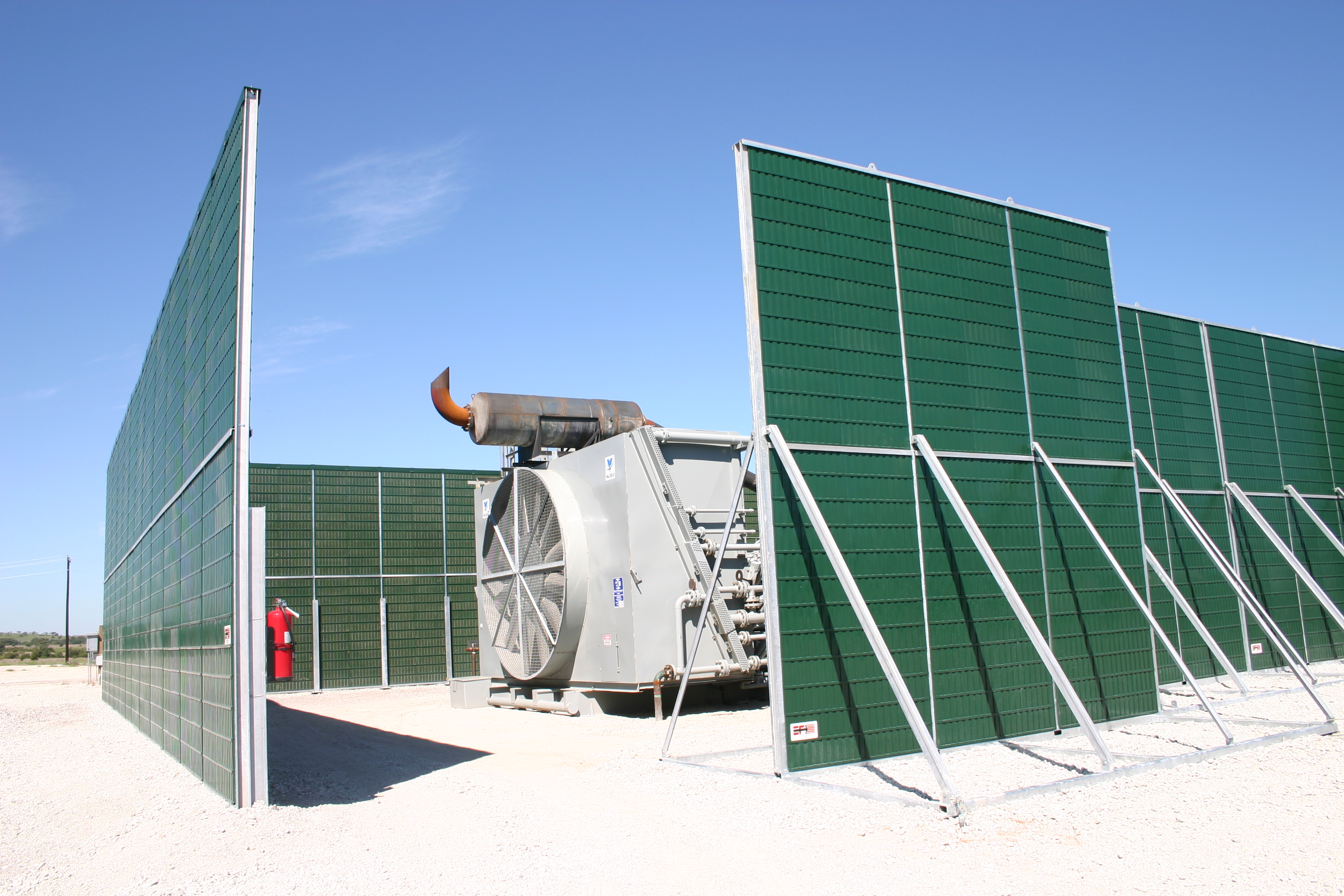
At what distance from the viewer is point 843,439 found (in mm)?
8008

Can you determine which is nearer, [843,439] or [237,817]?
[237,817]

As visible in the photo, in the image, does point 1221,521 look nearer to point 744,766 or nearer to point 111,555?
point 744,766

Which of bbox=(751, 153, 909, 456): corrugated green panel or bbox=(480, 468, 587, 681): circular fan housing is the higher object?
bbox=(751, 153, 909, 456): corrugated green panel

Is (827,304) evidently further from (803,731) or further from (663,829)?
(663,829)

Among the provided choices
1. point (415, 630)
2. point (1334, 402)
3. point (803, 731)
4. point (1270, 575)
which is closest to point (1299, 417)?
point (1334, 402)

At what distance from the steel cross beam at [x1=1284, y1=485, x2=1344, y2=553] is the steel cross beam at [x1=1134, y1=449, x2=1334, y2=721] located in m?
1.48

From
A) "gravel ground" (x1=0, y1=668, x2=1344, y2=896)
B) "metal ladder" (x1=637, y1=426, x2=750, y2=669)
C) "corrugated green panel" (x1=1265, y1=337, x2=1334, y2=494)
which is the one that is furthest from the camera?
"corrugated green panel" (x1=1265, y1=337, x2=1334, y2=494)

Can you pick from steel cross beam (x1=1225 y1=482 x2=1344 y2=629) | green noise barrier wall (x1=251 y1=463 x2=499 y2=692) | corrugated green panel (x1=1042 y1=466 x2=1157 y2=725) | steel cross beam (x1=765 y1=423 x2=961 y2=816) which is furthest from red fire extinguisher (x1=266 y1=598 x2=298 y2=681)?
green noise barrier wall (x1=251 y1=463 x2=499 y2=692)

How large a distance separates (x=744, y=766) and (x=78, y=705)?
52.4ft

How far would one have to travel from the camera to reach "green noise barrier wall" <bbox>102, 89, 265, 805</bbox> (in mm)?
6883

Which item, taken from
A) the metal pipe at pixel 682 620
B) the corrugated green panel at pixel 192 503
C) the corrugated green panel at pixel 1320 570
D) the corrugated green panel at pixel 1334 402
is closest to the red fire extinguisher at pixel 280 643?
the corrugated green panel at pixel 192 503

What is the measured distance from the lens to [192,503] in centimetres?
888

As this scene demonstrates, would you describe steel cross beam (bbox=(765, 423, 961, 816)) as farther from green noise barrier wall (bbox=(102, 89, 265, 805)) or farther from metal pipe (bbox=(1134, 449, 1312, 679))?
metal pipe (bbox=(1134, 449, 1312, 679))

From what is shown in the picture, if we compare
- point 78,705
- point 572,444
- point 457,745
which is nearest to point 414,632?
point 78,705
